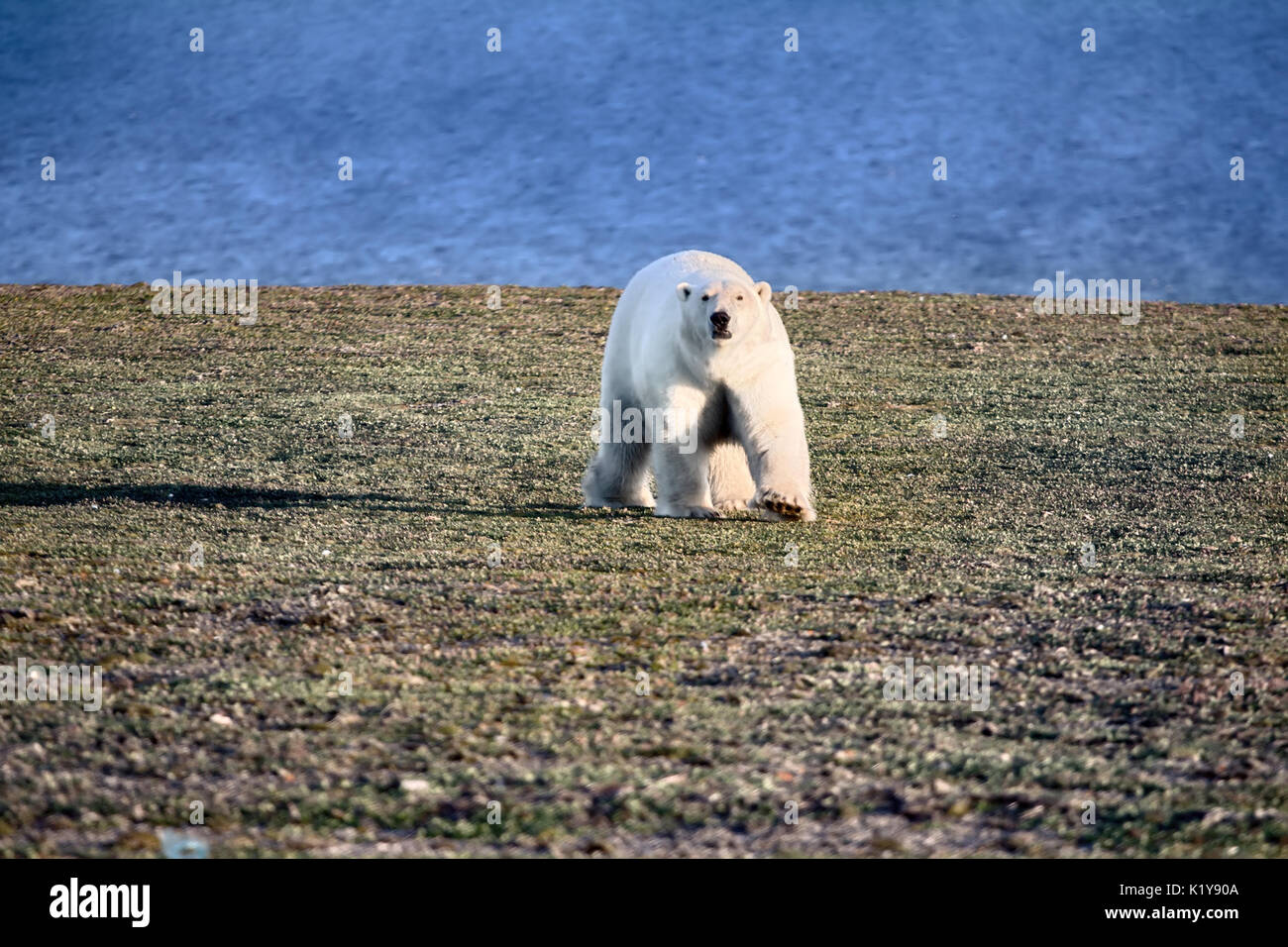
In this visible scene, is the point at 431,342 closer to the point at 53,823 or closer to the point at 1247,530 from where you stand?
the point at 1247,530

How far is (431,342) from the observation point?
22.1m

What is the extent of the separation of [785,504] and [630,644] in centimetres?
314

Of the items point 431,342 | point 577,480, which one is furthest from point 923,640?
point 431,342

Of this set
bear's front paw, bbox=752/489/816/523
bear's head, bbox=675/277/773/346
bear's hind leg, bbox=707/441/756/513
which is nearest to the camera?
bear's head, bbox=675/277/773/346

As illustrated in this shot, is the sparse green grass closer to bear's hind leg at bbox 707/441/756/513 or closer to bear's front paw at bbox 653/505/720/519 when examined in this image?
bear's front paw at bbox 653/505/720/519

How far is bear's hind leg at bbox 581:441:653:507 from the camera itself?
33.3 ft

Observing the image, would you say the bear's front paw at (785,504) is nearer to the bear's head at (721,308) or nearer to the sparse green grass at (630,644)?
the sparse green grass at (630,644)

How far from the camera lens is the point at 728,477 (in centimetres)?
978

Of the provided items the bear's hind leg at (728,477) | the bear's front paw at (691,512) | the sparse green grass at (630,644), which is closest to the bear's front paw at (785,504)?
the sparse green grass at (630,644)

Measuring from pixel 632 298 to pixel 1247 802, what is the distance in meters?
6.72

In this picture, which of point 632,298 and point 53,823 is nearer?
point 53,823

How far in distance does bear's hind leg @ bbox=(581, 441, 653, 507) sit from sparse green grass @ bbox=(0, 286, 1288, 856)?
0.40 m

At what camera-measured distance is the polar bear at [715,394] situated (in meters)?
8.95

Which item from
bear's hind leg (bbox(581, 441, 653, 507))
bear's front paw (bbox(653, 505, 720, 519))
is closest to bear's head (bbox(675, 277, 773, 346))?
bear's front paw (bbox(653, 505, 720, 519))
